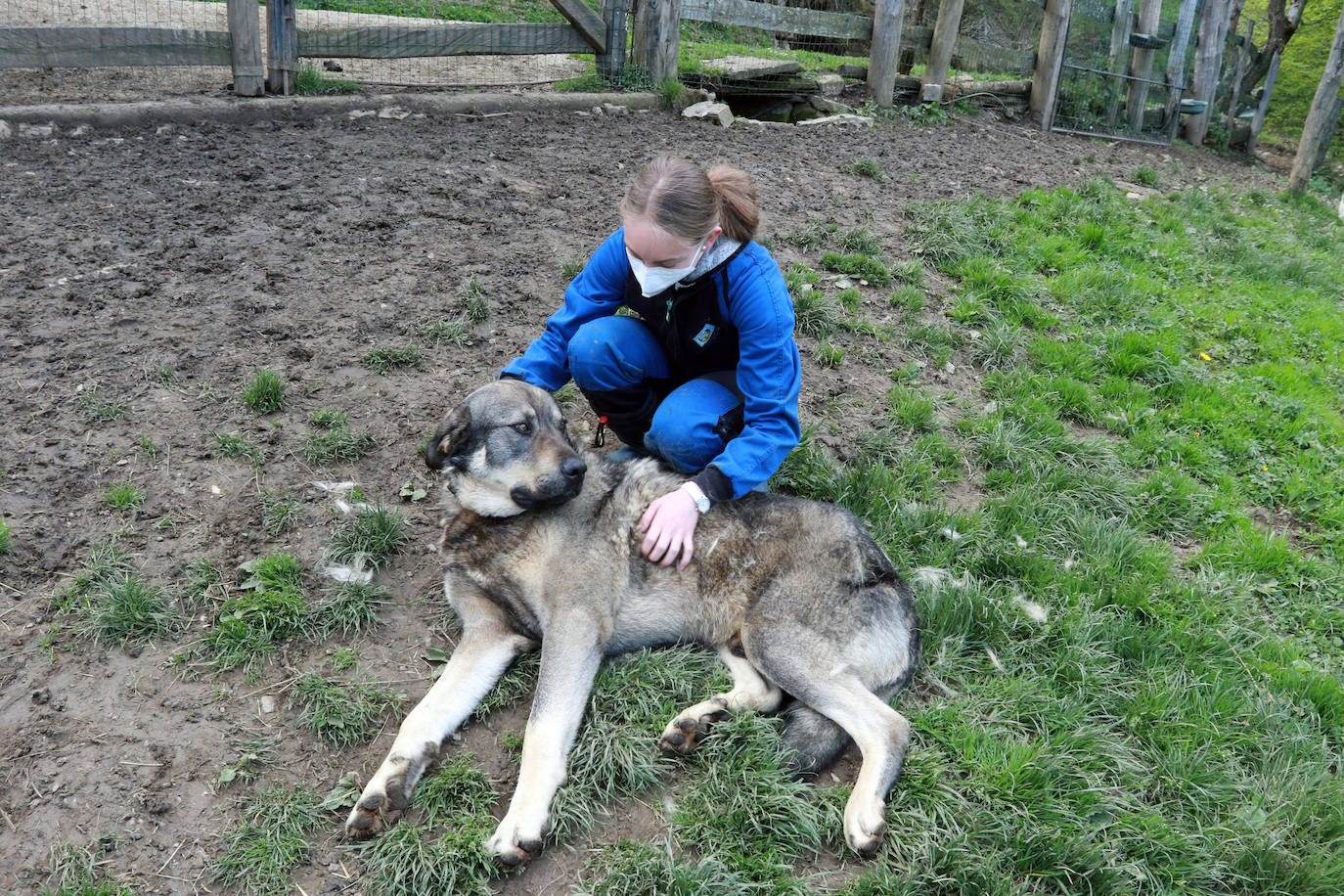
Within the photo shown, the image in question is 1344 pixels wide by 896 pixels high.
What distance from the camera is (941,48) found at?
38.7 feet

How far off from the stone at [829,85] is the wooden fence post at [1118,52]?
16.9 feet

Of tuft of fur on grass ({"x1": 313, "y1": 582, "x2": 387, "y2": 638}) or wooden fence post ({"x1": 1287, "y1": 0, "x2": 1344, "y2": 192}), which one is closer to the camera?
tuft of fur on grass ({"x1": 313, "y1": 582, "x2": 387, "y2": 638})

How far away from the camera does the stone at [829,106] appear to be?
1101 cm

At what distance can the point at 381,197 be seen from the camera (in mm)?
6711

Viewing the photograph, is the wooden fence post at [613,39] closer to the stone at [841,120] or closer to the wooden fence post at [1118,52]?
the stone at [841,120]

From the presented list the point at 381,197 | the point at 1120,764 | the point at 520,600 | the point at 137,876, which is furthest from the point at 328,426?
the point at 1120,764

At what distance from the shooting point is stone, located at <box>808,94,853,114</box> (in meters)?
11.0

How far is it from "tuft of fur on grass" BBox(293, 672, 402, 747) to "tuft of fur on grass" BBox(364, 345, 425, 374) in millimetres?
2218

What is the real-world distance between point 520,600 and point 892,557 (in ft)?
6.03

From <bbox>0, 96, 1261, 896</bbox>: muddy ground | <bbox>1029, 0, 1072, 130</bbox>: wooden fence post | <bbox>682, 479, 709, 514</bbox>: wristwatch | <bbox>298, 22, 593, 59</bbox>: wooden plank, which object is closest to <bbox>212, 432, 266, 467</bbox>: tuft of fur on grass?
<bbox>0, 96, 1261, 896</bbox>: muddy ground

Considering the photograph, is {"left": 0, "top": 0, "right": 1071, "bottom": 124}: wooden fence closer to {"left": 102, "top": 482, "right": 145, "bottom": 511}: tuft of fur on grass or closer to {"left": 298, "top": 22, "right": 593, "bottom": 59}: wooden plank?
{"left": 298, "top": 22, "right": 593, "bottom": 59}: wooden plank

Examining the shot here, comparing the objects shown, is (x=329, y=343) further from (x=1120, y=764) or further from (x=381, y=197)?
(x=1120, y=764)

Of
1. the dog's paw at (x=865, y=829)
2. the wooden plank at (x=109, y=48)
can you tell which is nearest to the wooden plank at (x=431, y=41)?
the wooden plank at (x=109, y=48)

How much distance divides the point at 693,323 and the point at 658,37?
747cm
